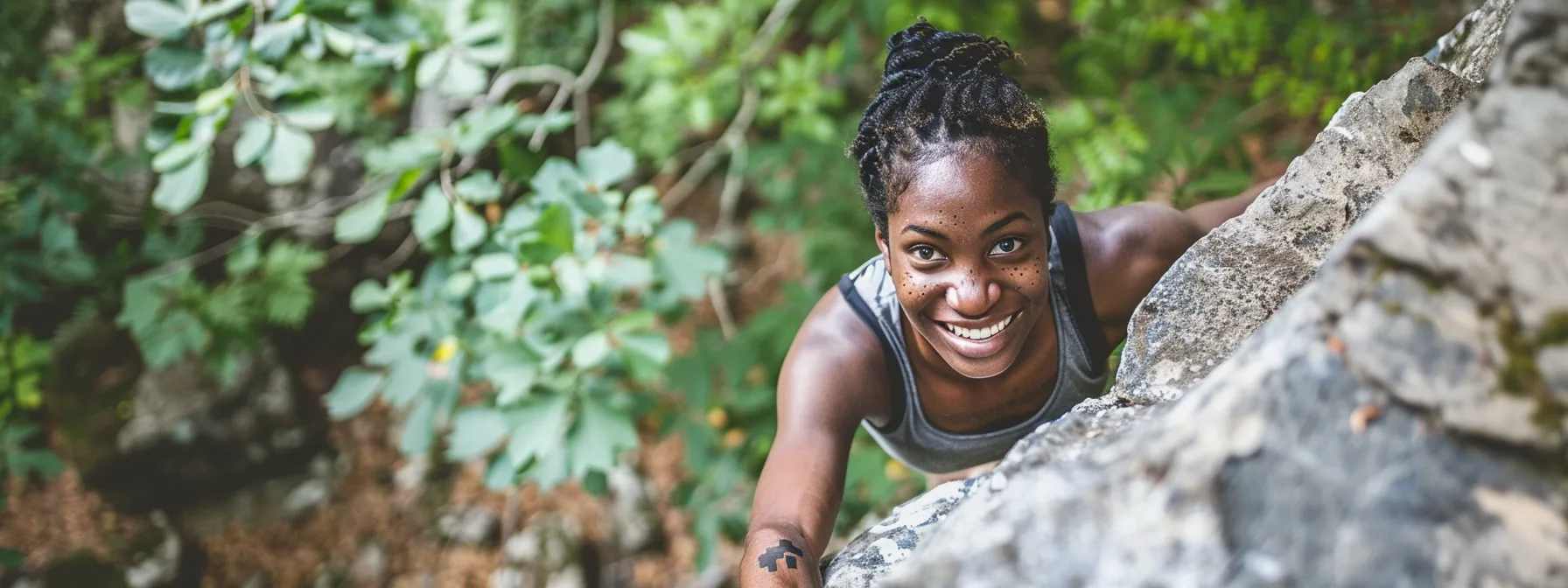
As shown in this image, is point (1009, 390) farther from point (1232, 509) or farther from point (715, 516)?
point (715, 516)

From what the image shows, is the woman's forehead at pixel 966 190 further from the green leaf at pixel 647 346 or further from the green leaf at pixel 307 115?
the green leaf at pixel 307 115

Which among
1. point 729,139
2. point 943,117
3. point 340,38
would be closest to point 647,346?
point 340,38

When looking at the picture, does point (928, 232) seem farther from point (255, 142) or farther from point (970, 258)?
point (255, 142)

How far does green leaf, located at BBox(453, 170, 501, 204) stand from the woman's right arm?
0.99m

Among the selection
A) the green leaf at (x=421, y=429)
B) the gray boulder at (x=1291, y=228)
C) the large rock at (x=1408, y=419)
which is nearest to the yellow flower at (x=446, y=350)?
the green leaf at (x=421, y=429)

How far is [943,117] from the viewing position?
1.32 m

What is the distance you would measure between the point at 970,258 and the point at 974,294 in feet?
0.17

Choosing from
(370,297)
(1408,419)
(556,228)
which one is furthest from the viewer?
(370,297)

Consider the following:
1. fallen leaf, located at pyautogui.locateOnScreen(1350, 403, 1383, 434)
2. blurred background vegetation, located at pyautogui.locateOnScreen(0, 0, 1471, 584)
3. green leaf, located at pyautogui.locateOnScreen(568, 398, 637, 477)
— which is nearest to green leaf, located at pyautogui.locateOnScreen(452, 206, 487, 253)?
blurred background vegetation, located at pyautogui.locateOnScreen(0, 0, 1471, 584)

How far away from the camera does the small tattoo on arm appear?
130 cm

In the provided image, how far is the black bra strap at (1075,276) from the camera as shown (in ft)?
5.26

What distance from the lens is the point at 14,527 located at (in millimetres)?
4004

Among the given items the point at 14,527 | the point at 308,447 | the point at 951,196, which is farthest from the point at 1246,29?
the point at 14,527

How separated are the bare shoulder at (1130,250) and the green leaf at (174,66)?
6.35 ft
